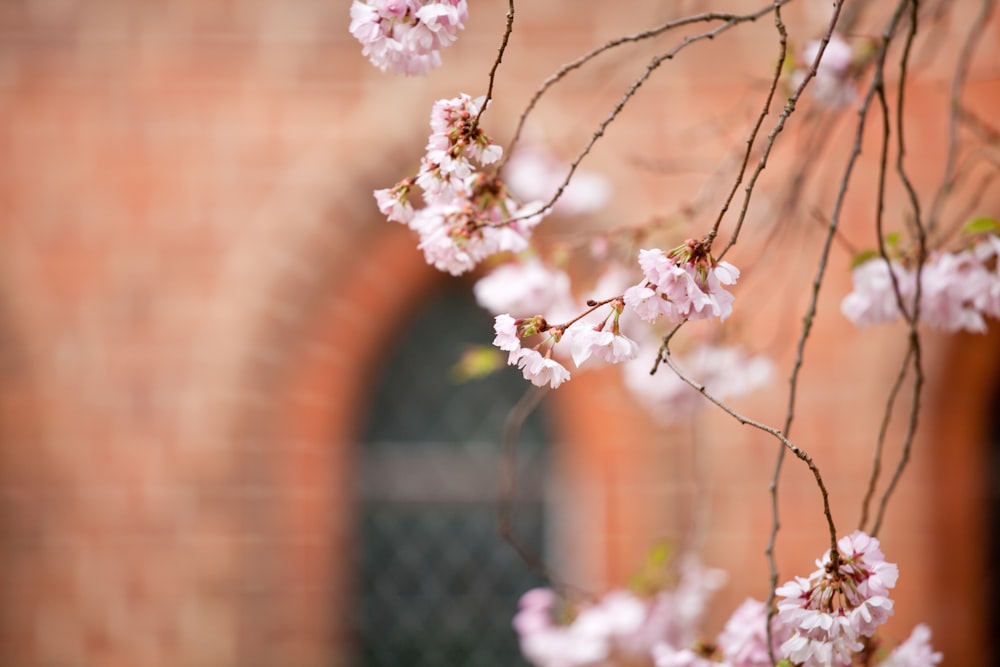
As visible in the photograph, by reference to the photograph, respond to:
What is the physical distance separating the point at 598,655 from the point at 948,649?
6.35 ft

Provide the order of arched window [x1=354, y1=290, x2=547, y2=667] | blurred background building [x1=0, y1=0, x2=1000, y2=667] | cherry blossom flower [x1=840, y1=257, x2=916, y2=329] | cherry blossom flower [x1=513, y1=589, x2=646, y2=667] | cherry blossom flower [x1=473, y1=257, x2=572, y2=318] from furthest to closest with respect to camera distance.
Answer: arched window [x1=354, y1=290, x2=547, y2=667] → blurred background building [x1=0, y1=0, x2=1000, y2=667] → cherry blossom flower [x1=513, y1=589, x2=646, y2=667] → cherry blossom flower [x1=473, y1=257, x2=572, y2=318] → cherry blossom flower [x1=840, y1=257, x2=916, y2=329]

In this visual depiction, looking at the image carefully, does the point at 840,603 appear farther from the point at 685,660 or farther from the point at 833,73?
the point at 833,73

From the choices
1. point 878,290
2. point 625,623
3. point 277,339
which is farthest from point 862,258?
point 277,339

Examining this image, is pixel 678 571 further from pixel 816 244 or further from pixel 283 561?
pixel 283 561

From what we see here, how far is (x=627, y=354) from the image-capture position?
34.5 inches

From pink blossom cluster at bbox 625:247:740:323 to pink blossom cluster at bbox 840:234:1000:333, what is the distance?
0.38m

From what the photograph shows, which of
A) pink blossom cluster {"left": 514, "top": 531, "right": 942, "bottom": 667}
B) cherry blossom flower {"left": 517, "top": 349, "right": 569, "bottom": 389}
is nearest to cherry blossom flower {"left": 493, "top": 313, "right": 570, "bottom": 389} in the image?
cherry blossom flower {"left": 517, "top": 349, "right": 569, "bottom": 389}

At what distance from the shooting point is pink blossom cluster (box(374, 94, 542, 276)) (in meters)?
0.94

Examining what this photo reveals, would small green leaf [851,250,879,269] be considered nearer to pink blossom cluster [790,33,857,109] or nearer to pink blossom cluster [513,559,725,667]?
pink blossom cluster [790,33,857,109]

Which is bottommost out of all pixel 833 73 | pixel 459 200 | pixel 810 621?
pixel 810 621

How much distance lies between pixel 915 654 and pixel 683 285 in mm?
497

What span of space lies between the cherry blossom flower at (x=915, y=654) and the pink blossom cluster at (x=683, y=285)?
1.47ft

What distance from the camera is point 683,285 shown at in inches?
33.2

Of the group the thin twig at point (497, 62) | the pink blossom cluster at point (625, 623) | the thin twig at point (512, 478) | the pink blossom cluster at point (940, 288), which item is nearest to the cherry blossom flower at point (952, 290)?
the pink blossom cluster at point (940, 288)
